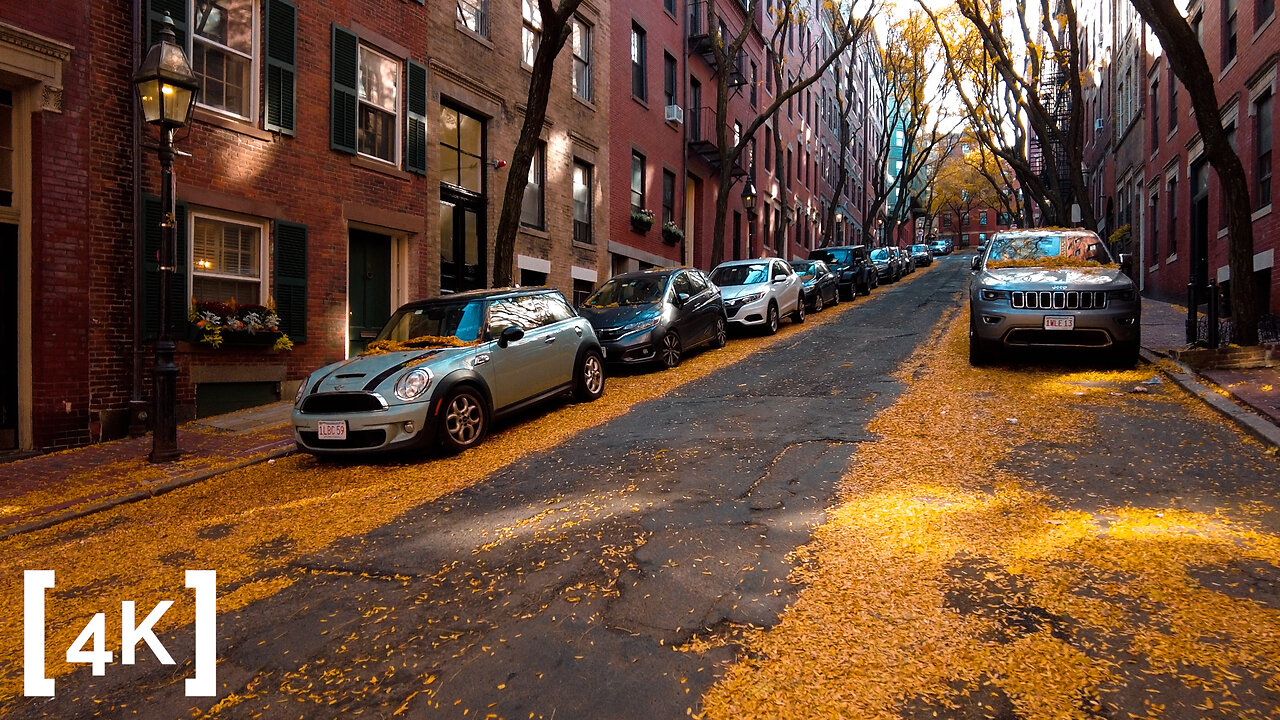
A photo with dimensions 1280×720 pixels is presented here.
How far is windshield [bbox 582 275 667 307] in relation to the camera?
41.3 ft

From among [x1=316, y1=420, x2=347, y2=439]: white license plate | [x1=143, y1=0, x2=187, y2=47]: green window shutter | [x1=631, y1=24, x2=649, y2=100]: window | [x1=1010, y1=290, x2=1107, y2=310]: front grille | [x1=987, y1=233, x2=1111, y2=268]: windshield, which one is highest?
[x1=631, y1=24, x2=649, y2=100]: window

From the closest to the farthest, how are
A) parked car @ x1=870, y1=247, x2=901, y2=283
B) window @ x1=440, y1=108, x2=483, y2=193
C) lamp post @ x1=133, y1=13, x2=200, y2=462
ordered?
lamp post @ x1=133, y1=13, x2=200, y2=462, window @ x1=440, y1=108, x2=483, y2=193, parked car @ x1=870, y1=247, x2=901, y2=283

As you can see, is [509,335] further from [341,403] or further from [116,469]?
[116,469]

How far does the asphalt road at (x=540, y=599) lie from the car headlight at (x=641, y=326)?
16.3 feet

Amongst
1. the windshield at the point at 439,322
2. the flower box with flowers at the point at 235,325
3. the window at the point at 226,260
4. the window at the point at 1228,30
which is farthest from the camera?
the window at the point at 1228,30

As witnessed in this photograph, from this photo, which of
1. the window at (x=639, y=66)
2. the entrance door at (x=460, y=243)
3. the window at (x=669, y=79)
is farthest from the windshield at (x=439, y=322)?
the window at (x=669, y=79)

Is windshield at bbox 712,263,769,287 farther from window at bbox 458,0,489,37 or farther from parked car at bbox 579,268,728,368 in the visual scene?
window at bbox 458,0,489,37

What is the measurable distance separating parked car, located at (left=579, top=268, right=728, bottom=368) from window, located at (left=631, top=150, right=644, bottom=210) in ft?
27.0

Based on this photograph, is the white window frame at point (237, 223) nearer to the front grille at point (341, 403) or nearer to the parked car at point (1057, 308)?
the front grille at point (341, 403)

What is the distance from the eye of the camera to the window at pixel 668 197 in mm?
23859

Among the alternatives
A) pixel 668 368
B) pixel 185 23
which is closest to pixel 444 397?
pixel 668 368

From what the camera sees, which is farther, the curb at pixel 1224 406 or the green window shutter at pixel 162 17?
the green window shutter at pixel 162 17

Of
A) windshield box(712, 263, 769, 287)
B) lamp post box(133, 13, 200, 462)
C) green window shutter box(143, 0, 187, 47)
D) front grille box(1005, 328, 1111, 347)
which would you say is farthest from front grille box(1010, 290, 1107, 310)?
green window shutter box(143, 0, 187, 47)

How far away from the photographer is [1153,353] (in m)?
10.5
